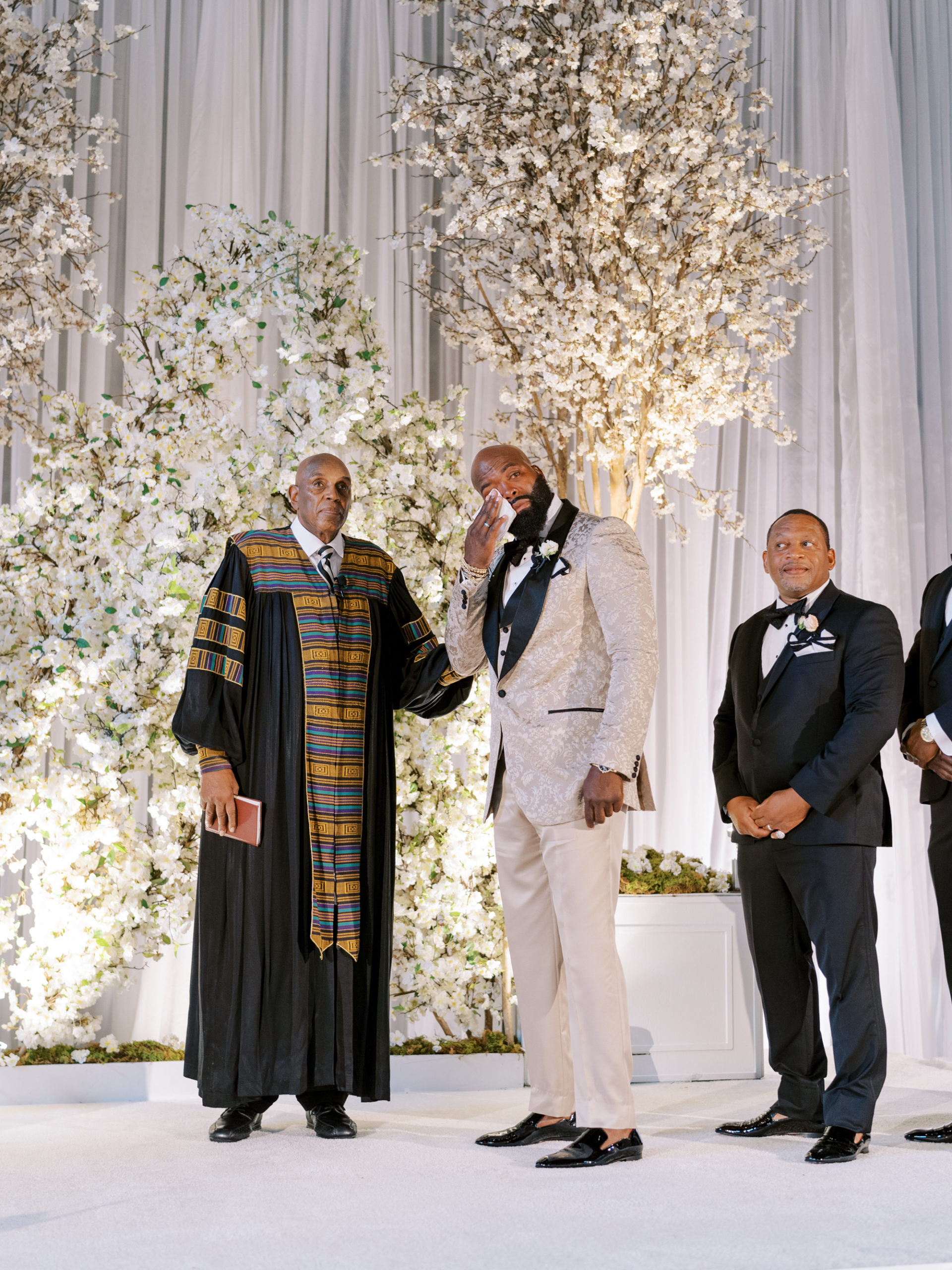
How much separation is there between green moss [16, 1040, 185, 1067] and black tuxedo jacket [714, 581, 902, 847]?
185 cm

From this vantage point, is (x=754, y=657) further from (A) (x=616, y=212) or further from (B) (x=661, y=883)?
(A) (x=616, y=212)

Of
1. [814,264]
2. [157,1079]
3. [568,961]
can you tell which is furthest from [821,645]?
[814,264]

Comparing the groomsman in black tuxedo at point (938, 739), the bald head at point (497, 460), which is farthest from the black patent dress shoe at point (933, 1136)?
the bald head at point (497, 460)

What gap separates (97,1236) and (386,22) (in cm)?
433

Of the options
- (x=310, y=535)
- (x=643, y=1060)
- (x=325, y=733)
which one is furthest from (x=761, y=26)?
(x=643, y=1060)

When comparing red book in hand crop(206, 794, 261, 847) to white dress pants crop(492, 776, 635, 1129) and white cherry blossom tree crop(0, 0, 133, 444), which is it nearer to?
white dress pants crop(492, 776, 635, 1129)

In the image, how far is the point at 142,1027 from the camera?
427 cm

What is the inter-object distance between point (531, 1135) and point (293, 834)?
904 millimetres

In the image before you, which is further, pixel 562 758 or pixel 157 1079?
pixel 157 1079

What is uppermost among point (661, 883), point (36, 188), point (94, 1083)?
point (36, 188)

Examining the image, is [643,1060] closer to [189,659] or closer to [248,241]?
[189,659]

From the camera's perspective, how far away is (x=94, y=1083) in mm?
3676

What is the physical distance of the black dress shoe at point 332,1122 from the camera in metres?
3.07

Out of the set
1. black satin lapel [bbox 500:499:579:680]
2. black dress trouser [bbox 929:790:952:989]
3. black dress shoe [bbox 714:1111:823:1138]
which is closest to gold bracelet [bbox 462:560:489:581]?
black satin lapel [bbox 500:499:579:680]
